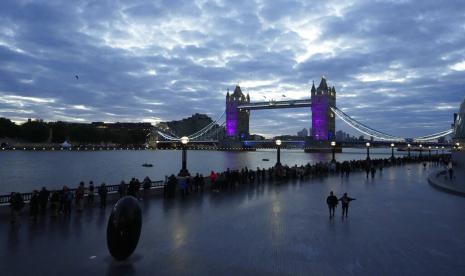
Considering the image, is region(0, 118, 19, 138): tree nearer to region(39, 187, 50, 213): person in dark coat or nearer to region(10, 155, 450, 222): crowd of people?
region(10, 155, 450, 222): crowd of people

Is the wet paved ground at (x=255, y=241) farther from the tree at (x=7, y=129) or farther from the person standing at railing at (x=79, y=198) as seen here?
the tree at (x=7, y=129)

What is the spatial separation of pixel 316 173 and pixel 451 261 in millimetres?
21381

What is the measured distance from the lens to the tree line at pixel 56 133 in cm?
12850

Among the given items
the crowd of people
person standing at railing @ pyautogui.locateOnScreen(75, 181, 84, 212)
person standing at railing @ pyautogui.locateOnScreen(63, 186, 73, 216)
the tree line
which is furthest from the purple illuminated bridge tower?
person standing at railing @ pyautogui.locateOnScreen(63, 186, 73, 216)

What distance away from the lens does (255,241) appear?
32.6 feet

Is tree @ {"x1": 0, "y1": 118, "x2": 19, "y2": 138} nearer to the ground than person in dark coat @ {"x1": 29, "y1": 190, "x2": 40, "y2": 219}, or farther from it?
farther from it

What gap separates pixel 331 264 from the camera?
8.16 meters

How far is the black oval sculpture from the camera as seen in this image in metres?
8.09

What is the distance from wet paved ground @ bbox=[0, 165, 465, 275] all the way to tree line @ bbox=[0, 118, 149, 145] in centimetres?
12925

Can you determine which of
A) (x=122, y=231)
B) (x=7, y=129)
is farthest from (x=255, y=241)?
(x=7, y=129)

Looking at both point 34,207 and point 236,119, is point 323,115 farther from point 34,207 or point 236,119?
point 34,207

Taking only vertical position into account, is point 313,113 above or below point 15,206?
above

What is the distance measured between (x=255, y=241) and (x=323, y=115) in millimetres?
140684

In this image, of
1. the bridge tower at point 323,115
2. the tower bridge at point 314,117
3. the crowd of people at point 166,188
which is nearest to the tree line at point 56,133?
the tower bridge at point 314,117
